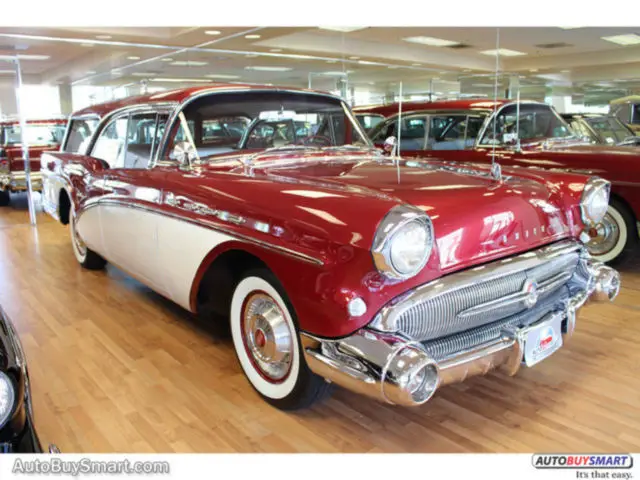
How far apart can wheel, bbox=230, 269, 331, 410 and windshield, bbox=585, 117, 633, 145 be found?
438 cm

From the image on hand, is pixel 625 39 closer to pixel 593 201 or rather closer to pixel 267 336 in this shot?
pixel 593 201

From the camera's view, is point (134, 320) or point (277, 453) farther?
point (134, 320)

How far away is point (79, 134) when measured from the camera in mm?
4637

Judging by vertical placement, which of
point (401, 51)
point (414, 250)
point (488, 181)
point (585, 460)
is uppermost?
point (401, 51)

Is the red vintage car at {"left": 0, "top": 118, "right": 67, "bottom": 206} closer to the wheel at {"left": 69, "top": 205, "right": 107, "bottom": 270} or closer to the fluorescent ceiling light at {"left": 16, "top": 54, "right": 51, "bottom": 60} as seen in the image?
the fluorescent ceiling light at {"left": 16, "top": 54, "right": 51, "bottom": 60}

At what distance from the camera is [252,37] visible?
15.8 ft

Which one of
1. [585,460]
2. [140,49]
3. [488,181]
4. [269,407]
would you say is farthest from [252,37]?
[585,460]

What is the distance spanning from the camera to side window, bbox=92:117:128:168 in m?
3.67

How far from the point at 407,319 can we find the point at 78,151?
12.0 feet

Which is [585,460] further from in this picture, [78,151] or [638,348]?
[78,151]

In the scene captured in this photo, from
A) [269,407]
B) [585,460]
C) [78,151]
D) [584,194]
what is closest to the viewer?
[585,460]

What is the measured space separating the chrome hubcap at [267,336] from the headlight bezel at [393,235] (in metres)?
0.57

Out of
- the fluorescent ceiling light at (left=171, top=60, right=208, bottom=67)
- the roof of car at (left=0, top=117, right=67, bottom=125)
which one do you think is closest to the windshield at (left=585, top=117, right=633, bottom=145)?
the fluorescent ceiling light at (left=171, top=60, right=208, bottom=67)

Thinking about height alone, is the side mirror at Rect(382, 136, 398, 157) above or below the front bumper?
above
